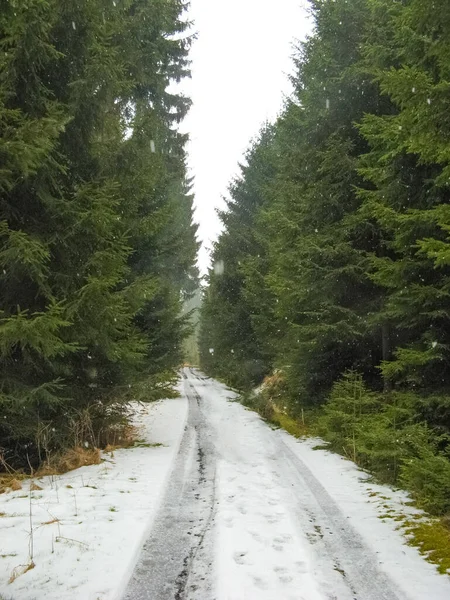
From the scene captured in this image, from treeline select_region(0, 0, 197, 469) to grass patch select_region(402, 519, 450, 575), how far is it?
5.62 m

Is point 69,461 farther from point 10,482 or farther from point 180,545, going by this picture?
point 180,545

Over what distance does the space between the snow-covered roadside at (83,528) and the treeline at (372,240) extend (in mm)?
3879

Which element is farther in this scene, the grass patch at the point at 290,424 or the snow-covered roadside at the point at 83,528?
the grass patch at the point at 290,424

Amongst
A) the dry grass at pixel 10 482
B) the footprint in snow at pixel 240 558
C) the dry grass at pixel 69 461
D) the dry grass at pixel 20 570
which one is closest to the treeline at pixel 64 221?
the dry grass at pixel 69 461

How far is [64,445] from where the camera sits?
8.62 metres

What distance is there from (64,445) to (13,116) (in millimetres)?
5934

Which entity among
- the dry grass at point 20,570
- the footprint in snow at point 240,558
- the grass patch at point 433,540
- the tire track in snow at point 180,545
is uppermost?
the grass patch at point 433,540

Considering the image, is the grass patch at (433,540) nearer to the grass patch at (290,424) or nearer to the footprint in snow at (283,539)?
the footprint in snow at (283,539)

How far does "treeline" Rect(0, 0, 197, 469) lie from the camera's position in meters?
7.47

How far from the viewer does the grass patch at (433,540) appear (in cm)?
461

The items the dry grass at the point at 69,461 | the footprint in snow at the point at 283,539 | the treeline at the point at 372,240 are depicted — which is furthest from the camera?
the dry grass at the point at 69,461

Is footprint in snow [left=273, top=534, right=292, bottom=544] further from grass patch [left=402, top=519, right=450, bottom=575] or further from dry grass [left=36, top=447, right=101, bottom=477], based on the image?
dry grass [left=36, top=447, right=101, bottom=477]

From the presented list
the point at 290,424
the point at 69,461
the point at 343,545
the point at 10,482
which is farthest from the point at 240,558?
the point at 290,424

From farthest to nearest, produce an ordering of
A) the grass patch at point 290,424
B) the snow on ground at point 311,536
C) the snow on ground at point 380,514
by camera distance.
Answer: the grass patch at point 290,424
the snow on ground at point 380,514
the snow on ground at point 311,536
